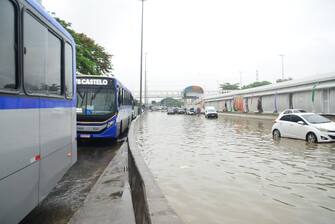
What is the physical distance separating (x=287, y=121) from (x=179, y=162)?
9.33 m

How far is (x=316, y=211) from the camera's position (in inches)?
219

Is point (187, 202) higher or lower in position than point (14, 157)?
lower

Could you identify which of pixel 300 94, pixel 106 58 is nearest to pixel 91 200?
pixel 106 58

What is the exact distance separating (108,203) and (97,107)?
335 inches

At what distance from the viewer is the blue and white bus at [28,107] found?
359 cm

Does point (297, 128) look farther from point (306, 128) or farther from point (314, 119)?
point (314, 119)

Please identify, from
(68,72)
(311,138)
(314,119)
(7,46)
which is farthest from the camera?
(314,119)

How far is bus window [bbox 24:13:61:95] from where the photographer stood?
425cm

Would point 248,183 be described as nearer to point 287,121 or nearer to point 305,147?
point 305,147

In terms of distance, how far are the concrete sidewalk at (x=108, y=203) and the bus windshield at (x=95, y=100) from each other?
5.61 metres

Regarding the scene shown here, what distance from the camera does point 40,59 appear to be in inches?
185

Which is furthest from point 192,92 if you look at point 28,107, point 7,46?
point 7,46

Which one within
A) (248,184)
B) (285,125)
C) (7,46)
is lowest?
(248,184)

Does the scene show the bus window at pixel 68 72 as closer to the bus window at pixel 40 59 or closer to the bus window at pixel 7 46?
the bus window at pixel 40 59
